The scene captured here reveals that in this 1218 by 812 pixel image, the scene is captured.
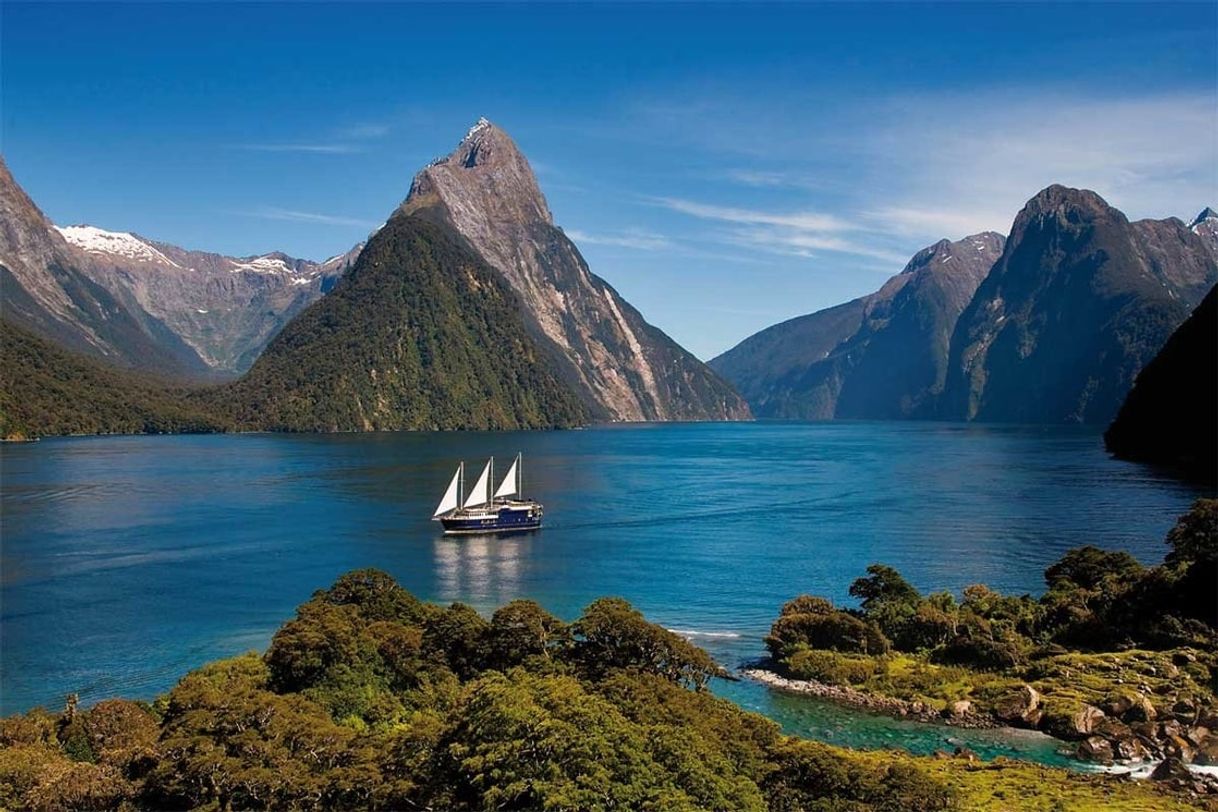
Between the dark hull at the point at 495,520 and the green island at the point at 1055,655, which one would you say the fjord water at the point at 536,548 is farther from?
the dark hull at the point at 495,520

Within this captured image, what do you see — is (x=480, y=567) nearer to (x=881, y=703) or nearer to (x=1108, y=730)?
(x=881, y=703)

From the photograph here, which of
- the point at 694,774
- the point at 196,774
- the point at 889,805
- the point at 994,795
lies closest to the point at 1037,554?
the point at 994,795

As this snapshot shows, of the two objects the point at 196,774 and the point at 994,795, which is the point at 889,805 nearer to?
the point at 994,795

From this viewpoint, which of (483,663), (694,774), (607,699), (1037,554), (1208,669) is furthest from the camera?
(1037,554)

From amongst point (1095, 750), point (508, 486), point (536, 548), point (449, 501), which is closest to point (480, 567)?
point (536, 548)

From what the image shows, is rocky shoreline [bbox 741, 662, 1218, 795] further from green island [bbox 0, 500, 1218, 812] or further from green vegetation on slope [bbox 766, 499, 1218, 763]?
green island [bbox 0, 500, 1218, 812]

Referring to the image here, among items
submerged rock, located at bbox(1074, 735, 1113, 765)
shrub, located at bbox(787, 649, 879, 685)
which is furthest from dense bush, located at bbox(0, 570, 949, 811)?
submerged rock, located at bbox(1074, 735, 1113, 765)

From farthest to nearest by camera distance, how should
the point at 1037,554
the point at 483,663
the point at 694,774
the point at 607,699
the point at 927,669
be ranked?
the point at 1037,554 → the point at 927,669 → the point at 483,663 → the point at 607,699 → the point at 694,774
